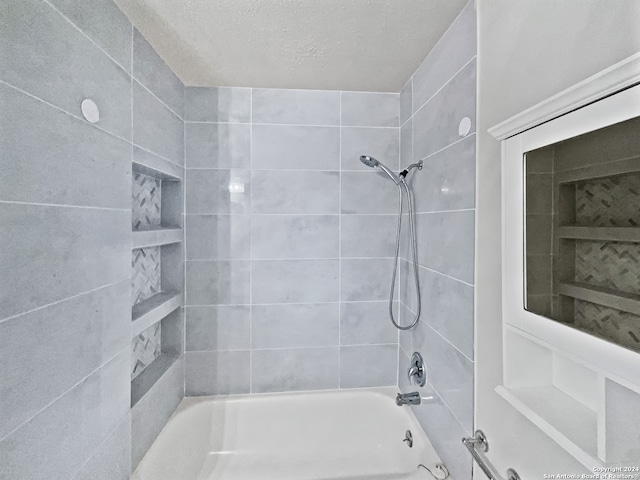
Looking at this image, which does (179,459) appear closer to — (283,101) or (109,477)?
(109,477)

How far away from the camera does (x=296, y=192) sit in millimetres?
2049

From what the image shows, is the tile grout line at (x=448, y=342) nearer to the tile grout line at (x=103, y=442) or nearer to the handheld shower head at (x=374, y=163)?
the handheld shower head at (x=374, y=163)

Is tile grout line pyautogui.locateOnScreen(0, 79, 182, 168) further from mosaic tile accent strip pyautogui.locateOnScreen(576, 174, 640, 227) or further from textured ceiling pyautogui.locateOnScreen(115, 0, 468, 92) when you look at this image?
mosaic tile accent strip pyautogui.locateOnScreen(576, 174, 640, 227)

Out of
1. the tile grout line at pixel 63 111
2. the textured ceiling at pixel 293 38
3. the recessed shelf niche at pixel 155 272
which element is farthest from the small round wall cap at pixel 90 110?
the textured ceiling at pixel 293 38

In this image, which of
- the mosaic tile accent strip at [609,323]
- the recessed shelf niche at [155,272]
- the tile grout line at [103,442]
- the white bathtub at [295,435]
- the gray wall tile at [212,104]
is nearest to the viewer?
the mosaic tile accent strip at [609,323]

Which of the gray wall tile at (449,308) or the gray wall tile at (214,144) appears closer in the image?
the gray wall tile at (449,308)

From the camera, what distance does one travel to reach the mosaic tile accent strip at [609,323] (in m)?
0.60

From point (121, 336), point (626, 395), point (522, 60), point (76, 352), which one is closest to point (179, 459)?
point (121, 336)

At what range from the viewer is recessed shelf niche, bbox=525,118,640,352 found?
Answer: 2.03 feet

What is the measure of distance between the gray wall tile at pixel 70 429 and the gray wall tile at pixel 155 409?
0.57 feet

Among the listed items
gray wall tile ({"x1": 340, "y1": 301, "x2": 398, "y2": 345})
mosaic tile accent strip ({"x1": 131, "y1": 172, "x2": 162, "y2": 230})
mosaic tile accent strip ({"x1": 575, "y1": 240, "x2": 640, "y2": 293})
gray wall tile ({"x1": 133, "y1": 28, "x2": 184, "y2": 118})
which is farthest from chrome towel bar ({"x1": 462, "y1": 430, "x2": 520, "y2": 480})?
gray wall tile ({"x1": 133, "y1": 28, "x2": 184, "y2": 118})

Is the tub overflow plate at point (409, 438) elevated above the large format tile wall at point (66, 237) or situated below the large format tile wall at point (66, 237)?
below

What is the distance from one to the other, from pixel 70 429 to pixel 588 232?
1519 millimetres

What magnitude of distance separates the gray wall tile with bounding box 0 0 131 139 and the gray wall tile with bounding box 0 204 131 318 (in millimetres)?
325
